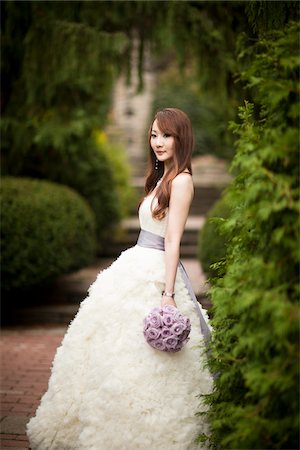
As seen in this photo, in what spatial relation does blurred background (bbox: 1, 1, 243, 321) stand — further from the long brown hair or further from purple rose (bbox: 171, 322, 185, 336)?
purple rose (bbox: 171, 322, 185, 336)

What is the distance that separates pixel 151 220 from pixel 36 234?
394 centimetres

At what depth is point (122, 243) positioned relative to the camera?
1056 centimetres

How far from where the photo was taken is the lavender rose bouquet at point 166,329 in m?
3.15

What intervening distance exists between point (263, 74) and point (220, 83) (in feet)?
14.3

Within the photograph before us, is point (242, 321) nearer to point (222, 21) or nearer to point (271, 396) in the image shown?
point (271, 396)

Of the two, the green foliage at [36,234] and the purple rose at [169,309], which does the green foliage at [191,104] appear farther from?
the purple rose at [169,309]

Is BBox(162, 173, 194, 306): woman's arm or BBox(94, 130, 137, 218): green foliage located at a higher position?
BBox(162, 173, 194, 306): woman's arm

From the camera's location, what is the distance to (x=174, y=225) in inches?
133

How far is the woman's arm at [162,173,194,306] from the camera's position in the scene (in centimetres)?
335

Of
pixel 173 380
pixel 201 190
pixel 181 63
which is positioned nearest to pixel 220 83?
pixel 181 63

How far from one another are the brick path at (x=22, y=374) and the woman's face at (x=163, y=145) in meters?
1.96

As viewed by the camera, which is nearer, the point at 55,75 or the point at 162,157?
the point at 162,157

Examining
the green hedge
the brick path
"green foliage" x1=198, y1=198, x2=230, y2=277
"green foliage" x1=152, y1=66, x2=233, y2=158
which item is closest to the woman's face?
the brick path

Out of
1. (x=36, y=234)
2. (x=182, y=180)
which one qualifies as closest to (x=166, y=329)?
(x=182, y=180)
